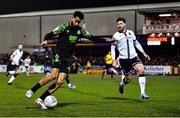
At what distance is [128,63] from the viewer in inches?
603

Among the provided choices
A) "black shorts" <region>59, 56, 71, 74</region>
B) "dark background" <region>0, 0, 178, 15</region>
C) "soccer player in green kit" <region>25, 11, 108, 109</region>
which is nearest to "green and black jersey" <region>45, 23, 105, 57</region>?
"soccer player in green kit" <region>25, 11, 108, 109</region>

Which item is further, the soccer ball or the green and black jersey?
the green and black jersey

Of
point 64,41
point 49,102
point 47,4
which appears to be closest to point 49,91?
point 49,102

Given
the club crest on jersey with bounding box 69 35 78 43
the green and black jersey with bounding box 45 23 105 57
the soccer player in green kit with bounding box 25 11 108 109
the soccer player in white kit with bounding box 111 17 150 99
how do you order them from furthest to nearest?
the soccer player in white kit with bounding box 111 17 150 99 < the club crest on jersey with bounding box 69 35 78 43 < the green and black jersey with bounding box 45 23 105 57 < the soccer player in green kit with bounding box 25 11 108 109

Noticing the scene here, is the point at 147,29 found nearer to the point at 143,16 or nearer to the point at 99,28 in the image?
the point at 143,16

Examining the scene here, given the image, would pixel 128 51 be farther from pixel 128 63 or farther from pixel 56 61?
pixel 56 61

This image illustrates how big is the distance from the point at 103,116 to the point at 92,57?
161 feet

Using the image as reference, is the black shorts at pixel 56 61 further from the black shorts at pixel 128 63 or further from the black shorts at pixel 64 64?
the black shorts at pixel 128 63

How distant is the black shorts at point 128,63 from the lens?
15227 mm

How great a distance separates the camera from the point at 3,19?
230 ft

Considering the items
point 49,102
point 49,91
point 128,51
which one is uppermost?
point 128,51

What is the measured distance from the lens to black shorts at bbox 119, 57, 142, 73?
15227 mm

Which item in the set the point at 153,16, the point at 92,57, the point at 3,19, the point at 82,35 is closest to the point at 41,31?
the point at 3,19

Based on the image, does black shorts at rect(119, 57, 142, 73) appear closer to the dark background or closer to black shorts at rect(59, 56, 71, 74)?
black shorts at rect(59, 56, 71, 74)
